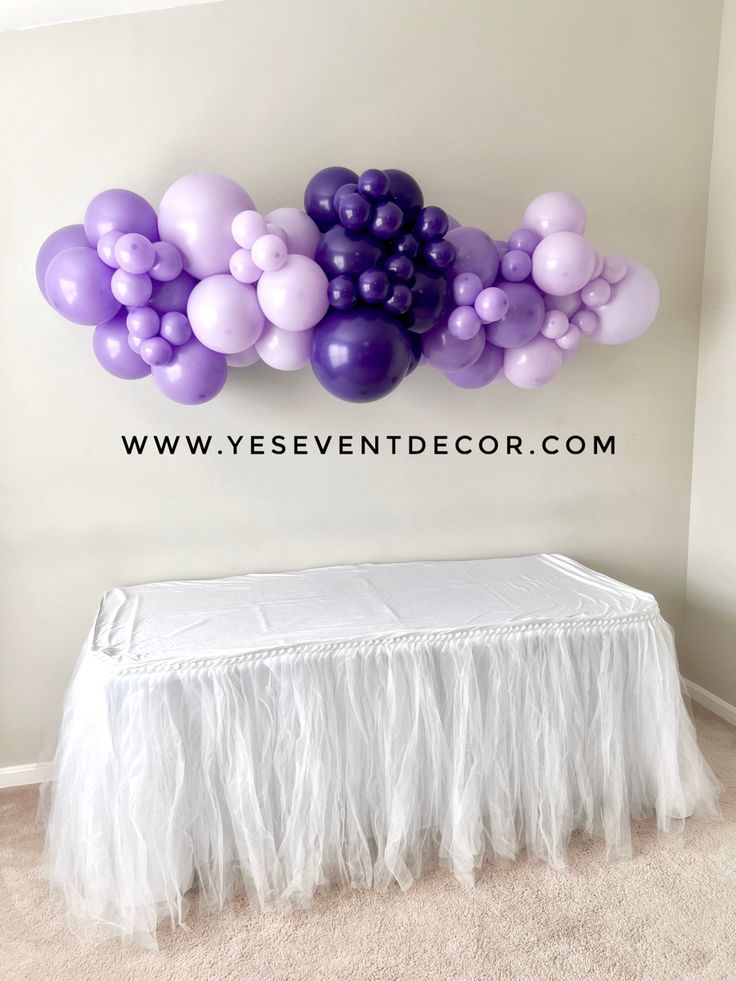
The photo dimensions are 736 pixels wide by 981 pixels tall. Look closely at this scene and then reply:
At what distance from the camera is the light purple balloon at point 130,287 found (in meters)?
1.63

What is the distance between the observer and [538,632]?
1.82 metres

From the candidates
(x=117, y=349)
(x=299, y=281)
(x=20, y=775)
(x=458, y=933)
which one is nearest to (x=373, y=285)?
(x=299, y=281)

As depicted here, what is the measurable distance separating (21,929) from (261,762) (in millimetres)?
625

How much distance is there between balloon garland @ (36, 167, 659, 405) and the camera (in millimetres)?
1660

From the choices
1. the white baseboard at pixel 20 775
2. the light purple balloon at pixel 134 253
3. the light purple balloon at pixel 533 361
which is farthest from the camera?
the white baseboard at pixel 20 775

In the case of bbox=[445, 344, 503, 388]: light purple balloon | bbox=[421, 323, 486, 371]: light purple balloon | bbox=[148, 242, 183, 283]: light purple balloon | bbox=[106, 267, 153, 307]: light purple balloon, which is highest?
bbox=[148, 242, 183, 283]: light purple balloon

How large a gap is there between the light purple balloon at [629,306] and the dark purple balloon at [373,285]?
67 cm

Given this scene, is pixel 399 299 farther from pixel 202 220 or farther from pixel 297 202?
pixel 297 202

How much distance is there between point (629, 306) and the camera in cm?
198

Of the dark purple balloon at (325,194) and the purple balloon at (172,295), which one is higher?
the dark purple balloon at (325,194)

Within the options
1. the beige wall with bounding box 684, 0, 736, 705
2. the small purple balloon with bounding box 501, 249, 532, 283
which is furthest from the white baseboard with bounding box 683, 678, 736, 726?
the small purple balloon with bounding box 501, 249, 532, 283

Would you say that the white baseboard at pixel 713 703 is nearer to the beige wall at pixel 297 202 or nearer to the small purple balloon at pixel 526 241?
the beige wall at pixel 297 202

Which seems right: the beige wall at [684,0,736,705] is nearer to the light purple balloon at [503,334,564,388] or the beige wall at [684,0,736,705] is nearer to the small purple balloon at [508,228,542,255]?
the light purple balloon at [503,334,564,388]

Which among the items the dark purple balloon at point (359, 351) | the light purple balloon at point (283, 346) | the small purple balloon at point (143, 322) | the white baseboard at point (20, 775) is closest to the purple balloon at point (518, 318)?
the dark purple balloon at point (359, 351)
